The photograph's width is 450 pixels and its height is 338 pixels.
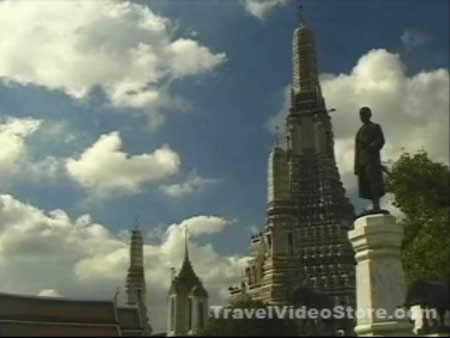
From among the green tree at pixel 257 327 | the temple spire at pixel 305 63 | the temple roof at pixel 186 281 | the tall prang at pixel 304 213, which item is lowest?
the green tree at pixel 257 327

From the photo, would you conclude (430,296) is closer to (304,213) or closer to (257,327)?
(257,327)

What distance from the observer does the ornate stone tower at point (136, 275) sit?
67.0 meters

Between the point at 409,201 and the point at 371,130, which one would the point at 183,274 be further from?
the point at 371,130

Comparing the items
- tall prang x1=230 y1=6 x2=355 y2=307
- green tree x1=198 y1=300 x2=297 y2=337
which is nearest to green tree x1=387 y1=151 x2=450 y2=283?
green tree x1=198 y1=300 x2=297 y2=337

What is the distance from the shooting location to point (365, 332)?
14328 millimetres

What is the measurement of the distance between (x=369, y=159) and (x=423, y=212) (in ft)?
48.1

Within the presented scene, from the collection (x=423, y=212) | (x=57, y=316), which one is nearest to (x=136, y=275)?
(x=57, y=316)

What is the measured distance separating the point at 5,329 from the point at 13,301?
2.59 m

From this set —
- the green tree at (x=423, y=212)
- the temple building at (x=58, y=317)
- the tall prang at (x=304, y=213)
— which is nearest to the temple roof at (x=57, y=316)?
the temple building at (x=58, y=317)

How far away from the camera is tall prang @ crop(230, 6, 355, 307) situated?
192 feet

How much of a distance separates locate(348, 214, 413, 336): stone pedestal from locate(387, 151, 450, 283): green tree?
12.1 metres

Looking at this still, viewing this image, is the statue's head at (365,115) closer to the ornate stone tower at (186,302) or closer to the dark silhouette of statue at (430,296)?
the dark silhouette of statue at (430,296)

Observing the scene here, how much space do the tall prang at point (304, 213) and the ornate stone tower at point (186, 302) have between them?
7.74 m

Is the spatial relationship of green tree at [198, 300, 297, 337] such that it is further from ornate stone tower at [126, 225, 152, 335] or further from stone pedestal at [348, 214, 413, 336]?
ornate stone tower at [126, 225, 152, 335]
